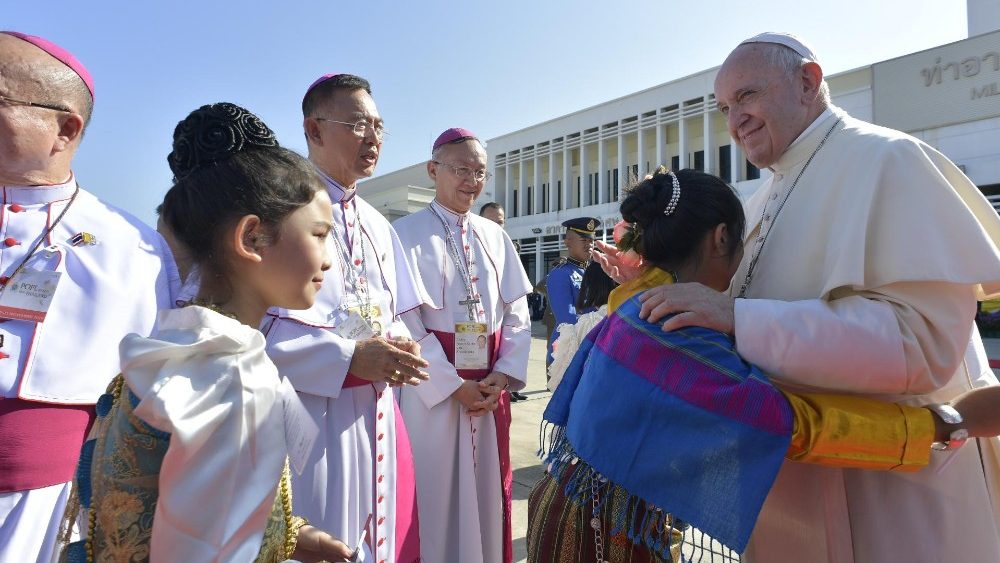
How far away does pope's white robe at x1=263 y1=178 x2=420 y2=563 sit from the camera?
2.29 m

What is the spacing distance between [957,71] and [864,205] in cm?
2341

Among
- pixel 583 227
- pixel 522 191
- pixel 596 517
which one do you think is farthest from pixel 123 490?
pixel 522 191

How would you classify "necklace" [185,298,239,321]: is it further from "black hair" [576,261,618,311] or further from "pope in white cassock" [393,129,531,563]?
"black hair" [576,261,618,311]

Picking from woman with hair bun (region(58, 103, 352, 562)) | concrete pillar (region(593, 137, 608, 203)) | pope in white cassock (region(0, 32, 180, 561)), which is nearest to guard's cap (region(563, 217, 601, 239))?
pope in white cassock (region(0, 32, 180, 561))

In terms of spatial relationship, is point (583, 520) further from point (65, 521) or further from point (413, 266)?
point (413, 266)

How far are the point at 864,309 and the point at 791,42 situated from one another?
3.29ft

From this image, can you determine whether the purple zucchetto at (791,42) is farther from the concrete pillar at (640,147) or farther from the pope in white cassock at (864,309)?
the concrete pillar at (640,147)

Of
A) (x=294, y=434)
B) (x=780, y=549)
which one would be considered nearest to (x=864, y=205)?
(x=780, y=549)

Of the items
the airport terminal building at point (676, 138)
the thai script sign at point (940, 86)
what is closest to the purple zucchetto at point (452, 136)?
the airport terminal building at point (676, 138)

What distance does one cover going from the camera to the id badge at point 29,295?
178 centimetres

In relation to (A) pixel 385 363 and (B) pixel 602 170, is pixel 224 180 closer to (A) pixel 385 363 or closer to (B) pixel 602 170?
(A) pixel 385 363

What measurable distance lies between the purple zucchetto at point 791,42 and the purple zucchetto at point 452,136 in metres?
1.97

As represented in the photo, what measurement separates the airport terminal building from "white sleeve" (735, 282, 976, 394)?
1571 centimetres

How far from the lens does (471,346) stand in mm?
3520
